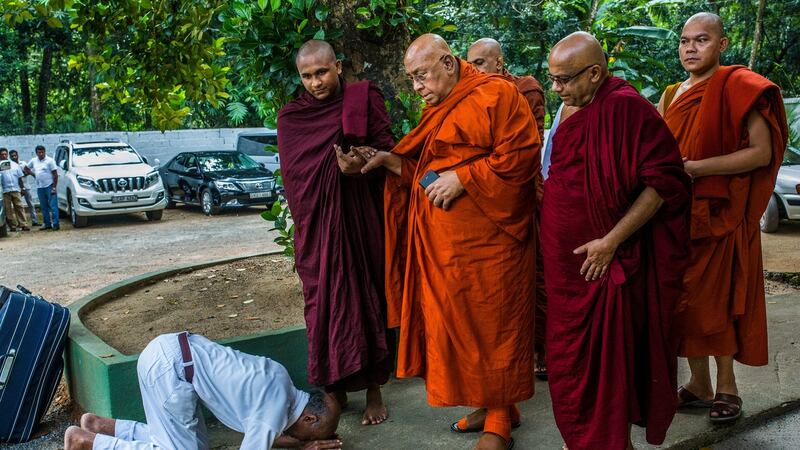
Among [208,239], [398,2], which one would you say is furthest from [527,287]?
[208,239]

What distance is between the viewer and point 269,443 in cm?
308

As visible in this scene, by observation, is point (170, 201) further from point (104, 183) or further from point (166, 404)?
point (166, 404)

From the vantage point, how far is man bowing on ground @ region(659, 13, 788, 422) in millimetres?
3379

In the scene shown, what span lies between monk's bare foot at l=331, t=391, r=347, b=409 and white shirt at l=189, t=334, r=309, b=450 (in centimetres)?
68

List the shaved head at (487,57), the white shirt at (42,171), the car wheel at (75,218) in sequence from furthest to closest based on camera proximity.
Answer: the car wheel at (75,218)
the white shirt at (42,171)
the shaved head at (487,57)

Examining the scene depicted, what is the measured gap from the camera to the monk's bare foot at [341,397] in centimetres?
392

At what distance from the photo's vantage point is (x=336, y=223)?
12.0ft

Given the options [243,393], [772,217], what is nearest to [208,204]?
[772,217]

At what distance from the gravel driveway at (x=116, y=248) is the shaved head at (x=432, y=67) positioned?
5736mm

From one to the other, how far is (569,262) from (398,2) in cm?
225

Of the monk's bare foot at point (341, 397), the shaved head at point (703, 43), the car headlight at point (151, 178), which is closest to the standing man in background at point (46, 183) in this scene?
the car headlight at point (151, 178)

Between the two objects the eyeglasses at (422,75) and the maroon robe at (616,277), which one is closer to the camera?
the maroon robe at (616,277)

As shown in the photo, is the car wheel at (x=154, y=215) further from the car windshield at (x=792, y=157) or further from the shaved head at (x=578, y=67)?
the shaved head at (x=578, y=67)

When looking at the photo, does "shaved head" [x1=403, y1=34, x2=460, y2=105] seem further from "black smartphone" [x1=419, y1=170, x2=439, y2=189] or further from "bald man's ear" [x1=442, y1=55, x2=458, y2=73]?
"black smartphone" [x1=419, y1=170, x2=439, y2=189]
